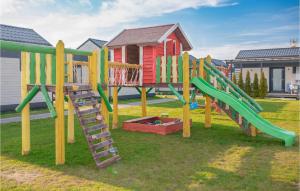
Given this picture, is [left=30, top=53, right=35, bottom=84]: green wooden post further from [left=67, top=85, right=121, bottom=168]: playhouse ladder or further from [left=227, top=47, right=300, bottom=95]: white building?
[left=227, top=47, right=300, bottom=95]: white building

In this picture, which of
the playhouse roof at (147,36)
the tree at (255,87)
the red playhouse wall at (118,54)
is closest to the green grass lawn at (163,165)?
the playhouse roof at (147,36)

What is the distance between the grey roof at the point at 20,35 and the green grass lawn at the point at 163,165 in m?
9.87

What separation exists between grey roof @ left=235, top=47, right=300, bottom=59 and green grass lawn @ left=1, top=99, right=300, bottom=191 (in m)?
24.7

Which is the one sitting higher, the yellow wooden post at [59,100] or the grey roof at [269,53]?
the grey roof at [269,53]

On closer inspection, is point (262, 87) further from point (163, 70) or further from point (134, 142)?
point (134, 142)

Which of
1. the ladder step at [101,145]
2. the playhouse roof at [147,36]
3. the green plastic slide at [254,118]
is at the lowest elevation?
the ladder step at [101,145]


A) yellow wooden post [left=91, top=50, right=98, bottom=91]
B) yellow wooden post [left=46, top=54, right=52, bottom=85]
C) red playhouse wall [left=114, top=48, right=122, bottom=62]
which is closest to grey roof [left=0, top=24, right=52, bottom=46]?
red playhouse wall [left=114, top=48, right=122, bottom=62]

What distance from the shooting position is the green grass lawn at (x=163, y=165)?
5.51m

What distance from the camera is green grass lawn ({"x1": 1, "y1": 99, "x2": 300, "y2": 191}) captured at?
217 inches

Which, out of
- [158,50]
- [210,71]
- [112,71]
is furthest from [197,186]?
[158,50]

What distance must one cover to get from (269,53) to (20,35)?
2613 cm

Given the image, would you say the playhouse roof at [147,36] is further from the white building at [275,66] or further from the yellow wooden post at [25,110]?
the white building at [275,66]

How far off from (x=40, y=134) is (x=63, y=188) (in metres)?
5.47

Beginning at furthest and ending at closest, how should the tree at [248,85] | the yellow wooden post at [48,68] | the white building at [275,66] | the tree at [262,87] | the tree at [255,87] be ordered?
the white building at [275,66]
the tree at [248,85]
the tree at [255,87]
the tree at [262,87]
the yellow wooden post at [48,68]
